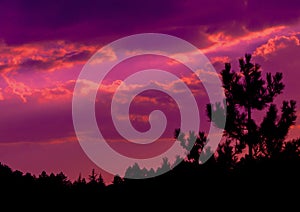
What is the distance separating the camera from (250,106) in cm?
4616

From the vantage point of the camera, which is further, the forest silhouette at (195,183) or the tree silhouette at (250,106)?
the tree silhouette at (250,106)

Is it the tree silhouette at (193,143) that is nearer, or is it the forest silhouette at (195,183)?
the forest silhouette at (195,183)

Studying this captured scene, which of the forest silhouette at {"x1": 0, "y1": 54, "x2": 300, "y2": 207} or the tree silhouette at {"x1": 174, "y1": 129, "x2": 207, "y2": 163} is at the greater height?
the tree silhouette at {"x1": 174, "y1": 129, "x2": 207, "y2": 163}

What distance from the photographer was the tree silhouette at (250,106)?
44.8 meters

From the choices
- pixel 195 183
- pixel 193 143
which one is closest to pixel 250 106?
pixel 193 143

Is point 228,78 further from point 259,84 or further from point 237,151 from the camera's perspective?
point 237,151

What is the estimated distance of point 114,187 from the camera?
92.3 feet

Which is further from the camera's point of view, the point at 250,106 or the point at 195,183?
the point at 250,106

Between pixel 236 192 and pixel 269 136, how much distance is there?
21.9m

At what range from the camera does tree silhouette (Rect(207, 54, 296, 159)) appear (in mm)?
44844

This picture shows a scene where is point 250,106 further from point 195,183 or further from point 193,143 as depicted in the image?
point 195,183

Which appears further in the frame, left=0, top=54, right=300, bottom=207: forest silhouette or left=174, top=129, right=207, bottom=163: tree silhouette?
left=174, top=129, right=207, bottom=163: tree silhouette

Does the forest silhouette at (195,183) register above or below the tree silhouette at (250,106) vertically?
below

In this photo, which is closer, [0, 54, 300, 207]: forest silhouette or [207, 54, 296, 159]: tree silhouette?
[0, 54, 300, 207]: forest silhouette
